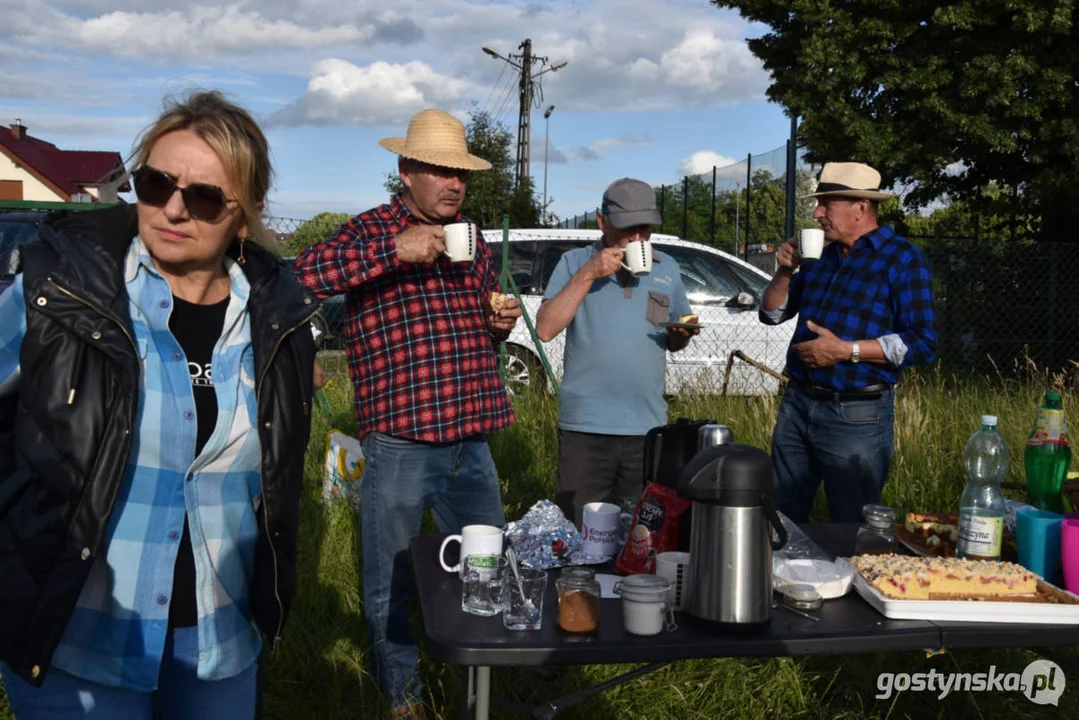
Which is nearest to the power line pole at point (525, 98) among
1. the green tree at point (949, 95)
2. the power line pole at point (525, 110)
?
the power line pole at point (525, 110)

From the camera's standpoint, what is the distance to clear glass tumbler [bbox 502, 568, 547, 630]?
209 centimetres

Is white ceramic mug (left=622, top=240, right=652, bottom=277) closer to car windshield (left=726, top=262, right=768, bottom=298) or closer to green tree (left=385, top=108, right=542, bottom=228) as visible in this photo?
car windshield (left=726, top=262, right=768, bottom=298)

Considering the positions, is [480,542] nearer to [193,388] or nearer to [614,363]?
[193,388]

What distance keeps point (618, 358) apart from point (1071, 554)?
6.02ft

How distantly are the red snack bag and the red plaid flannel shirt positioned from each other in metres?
0.88

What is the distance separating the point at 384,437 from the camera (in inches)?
123

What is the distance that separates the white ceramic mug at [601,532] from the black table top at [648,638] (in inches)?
12.9

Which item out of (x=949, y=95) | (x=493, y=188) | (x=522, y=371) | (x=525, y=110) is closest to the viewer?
(x=522, y=371)

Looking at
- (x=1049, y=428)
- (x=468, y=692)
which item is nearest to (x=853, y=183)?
(x=1049, y=428)

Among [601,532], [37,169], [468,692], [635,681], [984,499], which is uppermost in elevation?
[37,169]

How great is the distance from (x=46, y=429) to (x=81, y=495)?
0.13m

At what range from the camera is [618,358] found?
3.81 metres

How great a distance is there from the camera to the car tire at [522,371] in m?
7.57

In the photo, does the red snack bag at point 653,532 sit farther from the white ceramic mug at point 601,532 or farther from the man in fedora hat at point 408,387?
the man in fedora hat at point 408,387
